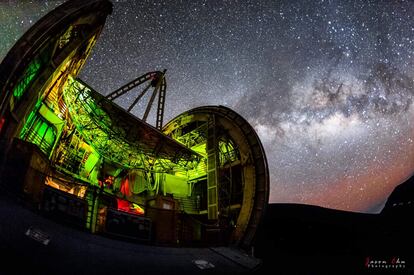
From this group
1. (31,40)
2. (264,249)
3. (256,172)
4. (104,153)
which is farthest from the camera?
(264,249)

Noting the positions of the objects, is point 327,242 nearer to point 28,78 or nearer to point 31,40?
point 28,78

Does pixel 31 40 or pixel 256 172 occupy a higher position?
pixel 31 40

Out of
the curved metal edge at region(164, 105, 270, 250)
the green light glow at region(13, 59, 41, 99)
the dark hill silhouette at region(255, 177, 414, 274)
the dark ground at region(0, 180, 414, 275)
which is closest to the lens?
the dark ground at region(0, 180, 414, 275)

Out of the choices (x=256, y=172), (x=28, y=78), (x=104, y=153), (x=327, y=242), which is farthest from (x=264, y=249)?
(x=28, y=78)

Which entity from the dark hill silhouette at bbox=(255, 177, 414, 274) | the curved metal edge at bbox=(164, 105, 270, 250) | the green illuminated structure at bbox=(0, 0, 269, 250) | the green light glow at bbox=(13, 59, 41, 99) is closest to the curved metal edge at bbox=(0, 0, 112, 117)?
the green illuminated structure at bbox=(0, 0, 269, 250)

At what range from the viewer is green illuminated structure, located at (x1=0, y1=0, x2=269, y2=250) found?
862 centimetres

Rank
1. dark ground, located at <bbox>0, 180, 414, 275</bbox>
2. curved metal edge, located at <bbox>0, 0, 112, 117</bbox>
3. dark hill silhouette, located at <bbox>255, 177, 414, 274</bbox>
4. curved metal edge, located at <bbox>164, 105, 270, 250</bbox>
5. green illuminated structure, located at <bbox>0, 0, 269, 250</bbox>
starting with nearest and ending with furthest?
dark ground, located at <bbox>0, 180, 414, 275</bbox>
curved metal edge, located at <bbox>0, 0, 112, 117</bbox>
green illuminated structure, located at <bbox>0, 0, 269, 250</bbox>
curved metal edge, located at <bbox>164, 105, 270, 250</bbox>
dark hill silhouette, located at <bbox>255, 177, 414, 274</bbox>

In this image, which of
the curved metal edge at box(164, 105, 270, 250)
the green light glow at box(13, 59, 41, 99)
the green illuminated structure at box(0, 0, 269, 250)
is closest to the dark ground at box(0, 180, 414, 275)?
the green illuminated structure at box(0, 0, 269, 250)

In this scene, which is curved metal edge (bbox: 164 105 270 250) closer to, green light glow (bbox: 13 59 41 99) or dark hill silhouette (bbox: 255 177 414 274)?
dark hill silhouette (bbox: 255 177 414 274)

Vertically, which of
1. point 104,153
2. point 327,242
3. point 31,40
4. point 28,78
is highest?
point 31,40

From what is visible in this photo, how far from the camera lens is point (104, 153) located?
17.0m

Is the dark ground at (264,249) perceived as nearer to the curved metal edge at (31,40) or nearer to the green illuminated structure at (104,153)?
the green illuminated structure at (104,153)

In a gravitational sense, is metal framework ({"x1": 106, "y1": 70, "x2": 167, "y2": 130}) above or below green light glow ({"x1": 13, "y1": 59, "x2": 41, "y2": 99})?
above

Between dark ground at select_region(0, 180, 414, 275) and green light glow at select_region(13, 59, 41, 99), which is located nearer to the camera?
dark ground at select_region(0, 180, 414, 275)
